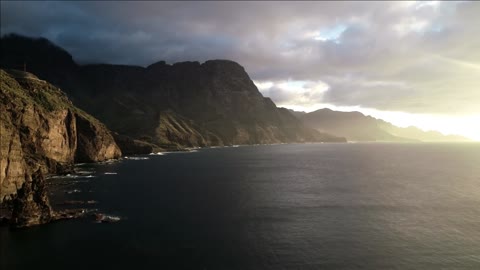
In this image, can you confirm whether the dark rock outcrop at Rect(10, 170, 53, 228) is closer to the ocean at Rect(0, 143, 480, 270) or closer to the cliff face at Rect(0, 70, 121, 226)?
the cliff face at Rect(0, 70, 121, 226)

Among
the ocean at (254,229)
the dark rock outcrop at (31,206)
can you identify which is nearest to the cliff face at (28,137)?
the dark rock outcrop at (31,206)

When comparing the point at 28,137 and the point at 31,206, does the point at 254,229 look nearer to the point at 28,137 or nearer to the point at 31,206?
the point at 31,206

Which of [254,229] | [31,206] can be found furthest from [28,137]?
[254,229]

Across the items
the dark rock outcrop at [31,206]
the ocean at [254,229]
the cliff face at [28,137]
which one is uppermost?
the cliff face at [28,137]

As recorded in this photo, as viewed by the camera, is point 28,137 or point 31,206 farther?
point 28,137

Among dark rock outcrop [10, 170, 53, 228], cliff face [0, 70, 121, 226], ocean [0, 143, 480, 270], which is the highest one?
cliff face [0, 70, 121, 226]

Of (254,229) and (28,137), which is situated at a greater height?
(28,137)

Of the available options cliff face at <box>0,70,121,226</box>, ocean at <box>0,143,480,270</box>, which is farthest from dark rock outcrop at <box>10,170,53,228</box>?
ocean at <box>0,143,480,270</box>

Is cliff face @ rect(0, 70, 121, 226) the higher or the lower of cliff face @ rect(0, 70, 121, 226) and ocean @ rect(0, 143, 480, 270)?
the higher

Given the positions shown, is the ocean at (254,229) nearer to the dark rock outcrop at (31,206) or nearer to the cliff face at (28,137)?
the dark rock outcrop at (31,206)
